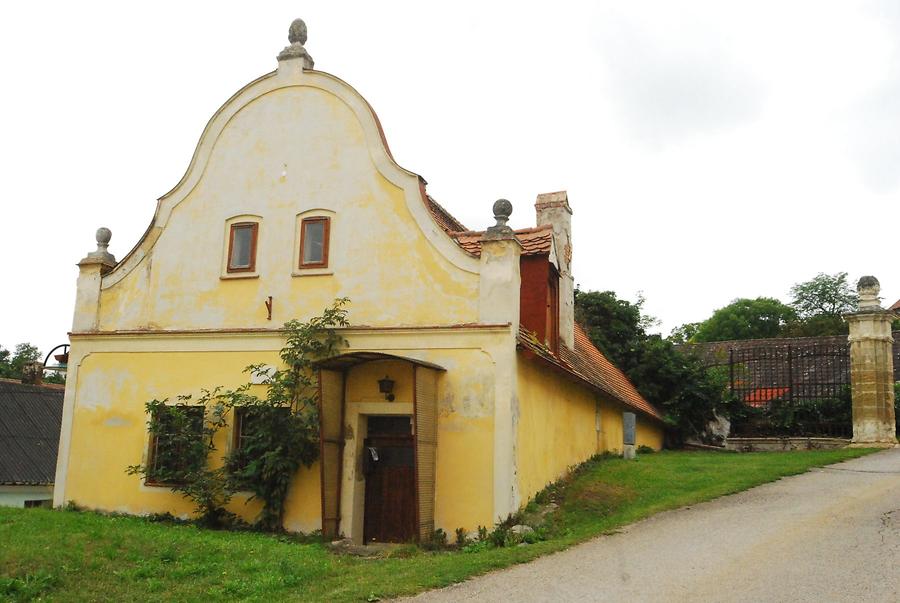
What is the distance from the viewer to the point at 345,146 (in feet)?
50.7

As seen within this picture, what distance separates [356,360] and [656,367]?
1573 centimetres

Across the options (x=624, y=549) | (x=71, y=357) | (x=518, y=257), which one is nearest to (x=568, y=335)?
(x=518, y=257)

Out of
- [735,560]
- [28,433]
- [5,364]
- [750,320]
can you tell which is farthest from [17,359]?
[735,560]

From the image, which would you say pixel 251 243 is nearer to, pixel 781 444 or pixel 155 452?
pixel 155 452

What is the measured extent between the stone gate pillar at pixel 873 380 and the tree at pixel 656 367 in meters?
4.79

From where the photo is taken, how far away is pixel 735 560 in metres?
9.28

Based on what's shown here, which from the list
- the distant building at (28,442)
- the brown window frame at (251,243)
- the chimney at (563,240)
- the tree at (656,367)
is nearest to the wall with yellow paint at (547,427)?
the chimney at (563,240)

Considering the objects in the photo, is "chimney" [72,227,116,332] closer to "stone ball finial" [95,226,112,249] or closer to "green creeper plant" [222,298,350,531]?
"stone ball finial" [95,226,112,249]

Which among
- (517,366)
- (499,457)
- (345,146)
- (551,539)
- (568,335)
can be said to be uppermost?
(345,146)

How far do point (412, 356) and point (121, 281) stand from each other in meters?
6.49

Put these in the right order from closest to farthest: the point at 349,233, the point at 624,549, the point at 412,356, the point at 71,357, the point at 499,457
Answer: the point at 624,549 < the point at 499,457 < the point at 412,356 < the point at 349,233 < the point at 71,357

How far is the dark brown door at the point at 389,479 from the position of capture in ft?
46.1

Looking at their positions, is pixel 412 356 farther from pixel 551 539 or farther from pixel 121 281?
pixel 121 281

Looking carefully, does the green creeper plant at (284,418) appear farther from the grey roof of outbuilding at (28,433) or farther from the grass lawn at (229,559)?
the grey roof of outbuilding at (28,433)
